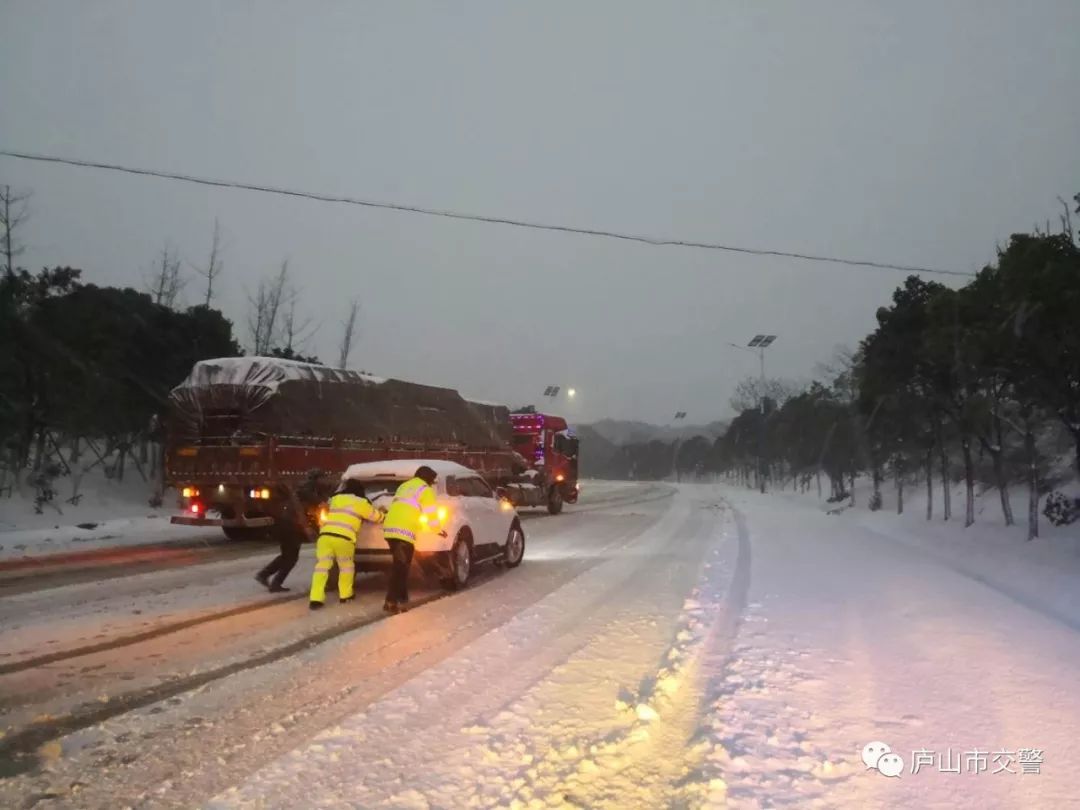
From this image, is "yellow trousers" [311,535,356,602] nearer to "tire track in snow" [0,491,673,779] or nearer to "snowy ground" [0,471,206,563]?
"tire track in snow" [0,491,673,779]

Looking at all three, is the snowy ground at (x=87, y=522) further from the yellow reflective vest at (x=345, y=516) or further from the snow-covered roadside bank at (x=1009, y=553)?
the snow-covered roadside bank at (x=1009, y=553)

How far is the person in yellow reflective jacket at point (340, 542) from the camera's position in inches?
373

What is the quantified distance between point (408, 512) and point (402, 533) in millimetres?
259

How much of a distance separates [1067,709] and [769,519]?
2166 centimetres

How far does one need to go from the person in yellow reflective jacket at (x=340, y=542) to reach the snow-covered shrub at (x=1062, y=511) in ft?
54.5

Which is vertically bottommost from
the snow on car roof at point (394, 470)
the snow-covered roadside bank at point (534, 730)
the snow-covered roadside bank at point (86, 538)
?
the snow-covered roadside bank at point (86, 538)

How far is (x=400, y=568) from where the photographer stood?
9.49 metres

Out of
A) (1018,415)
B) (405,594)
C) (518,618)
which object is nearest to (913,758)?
(518,618)

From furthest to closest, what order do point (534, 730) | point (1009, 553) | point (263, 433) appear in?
point (263, 433) → point (1009, 553) → point (534, 730)

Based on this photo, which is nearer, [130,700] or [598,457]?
[130,700]

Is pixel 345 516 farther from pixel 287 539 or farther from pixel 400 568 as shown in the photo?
pixel 287 539

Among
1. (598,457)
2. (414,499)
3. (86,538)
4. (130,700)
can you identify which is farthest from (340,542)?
(598,457)

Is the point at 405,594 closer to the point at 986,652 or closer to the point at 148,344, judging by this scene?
the point at 986,652

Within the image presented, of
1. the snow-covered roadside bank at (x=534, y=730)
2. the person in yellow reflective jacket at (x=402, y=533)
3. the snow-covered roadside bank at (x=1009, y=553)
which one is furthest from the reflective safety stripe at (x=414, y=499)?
the snow-covered roadside bank at (x=1009, y=553)
